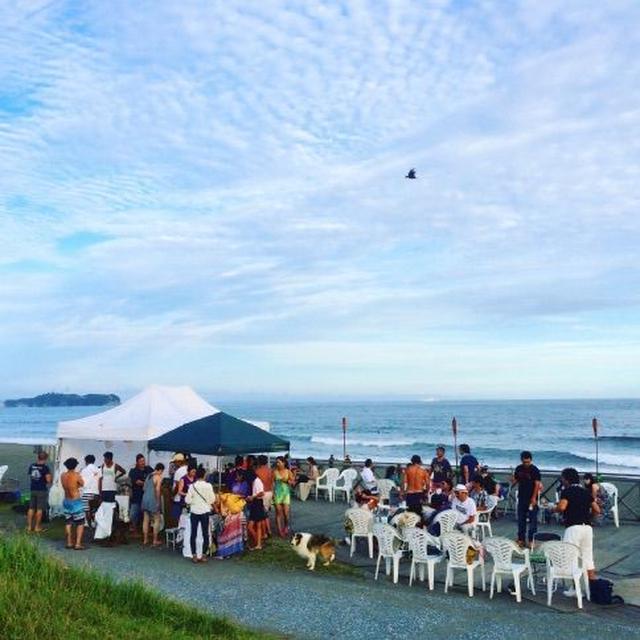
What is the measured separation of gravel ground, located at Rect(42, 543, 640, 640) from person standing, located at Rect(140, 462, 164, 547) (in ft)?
5.32

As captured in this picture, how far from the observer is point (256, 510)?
12125mm

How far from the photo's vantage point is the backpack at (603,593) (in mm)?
8602

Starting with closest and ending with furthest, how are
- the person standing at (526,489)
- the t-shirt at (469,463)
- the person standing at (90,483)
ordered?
1. the person standing at (526,489)
2. the person standing at (90,483)
3. the t-shirt at (469,463)

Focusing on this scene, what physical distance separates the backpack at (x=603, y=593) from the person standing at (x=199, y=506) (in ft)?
18.6

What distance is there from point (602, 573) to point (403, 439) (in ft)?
191

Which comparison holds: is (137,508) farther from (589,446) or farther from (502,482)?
(589,446)

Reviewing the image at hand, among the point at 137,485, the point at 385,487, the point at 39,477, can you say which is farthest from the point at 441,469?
the point at 39,477

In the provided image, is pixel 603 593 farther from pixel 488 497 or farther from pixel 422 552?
pixel 488 497

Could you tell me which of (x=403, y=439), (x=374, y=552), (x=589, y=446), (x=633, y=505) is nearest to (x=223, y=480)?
(x=374, y=552)

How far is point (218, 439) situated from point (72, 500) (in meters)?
2.60

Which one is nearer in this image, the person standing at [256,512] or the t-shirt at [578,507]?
the t-shirt at [578,507]

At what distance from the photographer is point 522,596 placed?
29.8 feet

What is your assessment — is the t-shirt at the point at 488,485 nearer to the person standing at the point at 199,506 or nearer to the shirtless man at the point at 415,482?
the shirtless man at the point at 415,482

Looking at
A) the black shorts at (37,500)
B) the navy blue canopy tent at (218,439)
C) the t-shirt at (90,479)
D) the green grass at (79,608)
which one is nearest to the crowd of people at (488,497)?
the navy blue canopy tent at (218,439)
